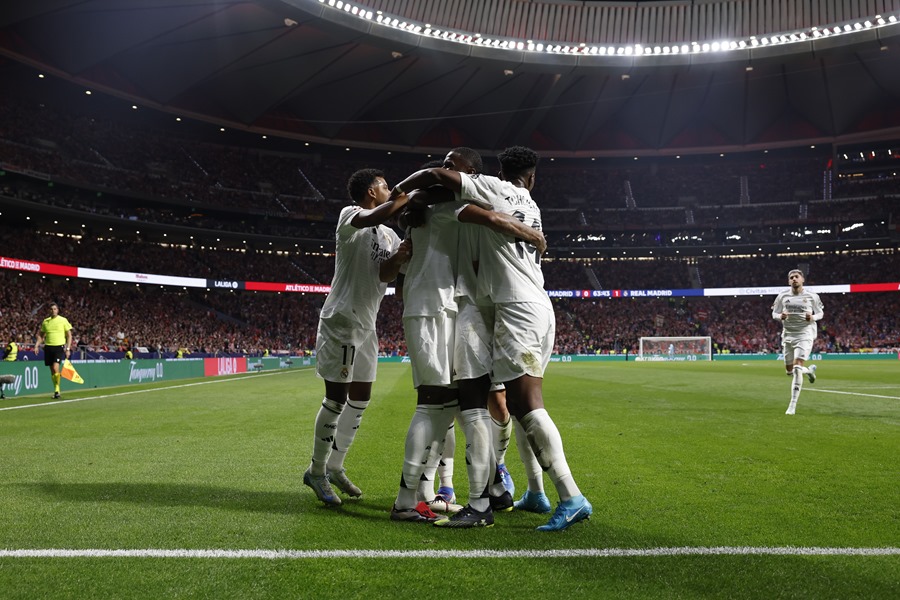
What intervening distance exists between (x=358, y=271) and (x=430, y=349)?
1.05 metres

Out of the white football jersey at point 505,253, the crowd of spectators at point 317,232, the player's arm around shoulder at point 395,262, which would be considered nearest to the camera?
the white football jersey at point 505,253

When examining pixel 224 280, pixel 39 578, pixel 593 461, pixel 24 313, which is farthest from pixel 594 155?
pixel 39 578

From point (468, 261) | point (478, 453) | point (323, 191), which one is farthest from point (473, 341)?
point (323, 191)

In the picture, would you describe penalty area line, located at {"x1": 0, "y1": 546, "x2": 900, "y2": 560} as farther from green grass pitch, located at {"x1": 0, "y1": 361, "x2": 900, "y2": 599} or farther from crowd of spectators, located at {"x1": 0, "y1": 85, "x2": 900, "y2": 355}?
crowd of spectators, located at {"x1": 0, "y1": 85, "x2": 900, "y2": 355}

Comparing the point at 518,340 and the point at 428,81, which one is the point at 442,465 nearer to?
the point at 518,340

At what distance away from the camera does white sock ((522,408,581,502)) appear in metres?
3.74

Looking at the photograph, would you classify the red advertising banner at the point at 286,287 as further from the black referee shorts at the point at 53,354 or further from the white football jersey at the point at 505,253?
the white football jersey at the point at 505,253

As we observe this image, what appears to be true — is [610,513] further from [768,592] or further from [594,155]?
[594,155]

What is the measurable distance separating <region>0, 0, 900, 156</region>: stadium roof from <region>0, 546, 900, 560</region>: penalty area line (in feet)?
102

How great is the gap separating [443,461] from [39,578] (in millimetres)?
2557

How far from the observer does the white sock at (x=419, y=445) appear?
159 inches

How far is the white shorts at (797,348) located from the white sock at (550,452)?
29.4ft

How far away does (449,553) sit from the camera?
10.7 feet

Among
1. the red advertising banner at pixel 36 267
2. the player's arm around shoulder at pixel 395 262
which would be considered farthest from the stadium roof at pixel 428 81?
the player's arm around shoulder at pixel 395 262
